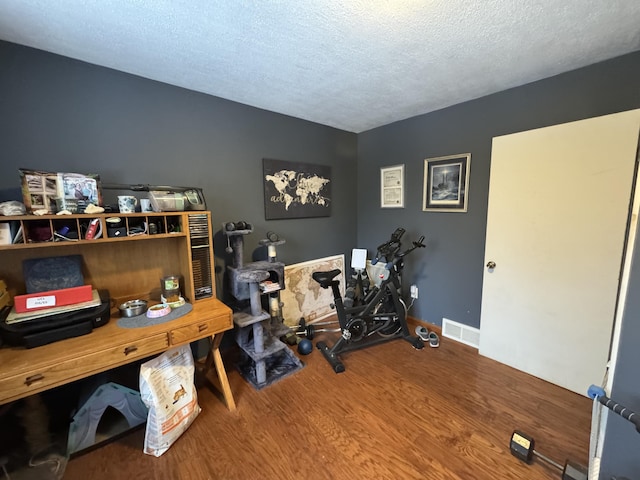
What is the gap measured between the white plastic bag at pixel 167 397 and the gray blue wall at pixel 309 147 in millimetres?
993

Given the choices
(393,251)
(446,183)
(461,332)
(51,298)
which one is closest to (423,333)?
(461,332)

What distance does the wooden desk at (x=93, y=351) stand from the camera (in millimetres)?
1138

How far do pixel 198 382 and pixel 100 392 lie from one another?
676 millimetres

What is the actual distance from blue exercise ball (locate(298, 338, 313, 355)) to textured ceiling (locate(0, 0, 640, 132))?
2.24 m

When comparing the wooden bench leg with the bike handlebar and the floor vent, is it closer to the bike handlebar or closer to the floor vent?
→ the bike handlebar

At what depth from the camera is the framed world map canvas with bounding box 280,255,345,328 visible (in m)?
2.85

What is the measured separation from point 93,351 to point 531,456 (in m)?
2.39

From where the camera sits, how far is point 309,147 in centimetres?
292

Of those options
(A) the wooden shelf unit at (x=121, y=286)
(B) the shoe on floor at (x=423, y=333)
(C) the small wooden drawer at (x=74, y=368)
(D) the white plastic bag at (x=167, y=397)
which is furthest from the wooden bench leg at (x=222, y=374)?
(B) the shoe on floor at (x=423, y=333)

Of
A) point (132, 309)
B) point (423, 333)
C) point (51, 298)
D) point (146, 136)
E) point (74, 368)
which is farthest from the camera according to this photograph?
point (423, 333)

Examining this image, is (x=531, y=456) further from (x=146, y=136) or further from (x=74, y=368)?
(x=146, y=136)

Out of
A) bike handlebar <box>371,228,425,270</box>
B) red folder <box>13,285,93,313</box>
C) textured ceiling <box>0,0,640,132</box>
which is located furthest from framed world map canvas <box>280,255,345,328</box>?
textured ceiling <box>0,0,640,132</box>

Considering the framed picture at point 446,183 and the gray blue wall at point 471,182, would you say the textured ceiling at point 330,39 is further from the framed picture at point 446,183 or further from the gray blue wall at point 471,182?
the framed picture at point 446,183

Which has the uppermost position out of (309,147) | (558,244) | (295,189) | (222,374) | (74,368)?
(309,147)
